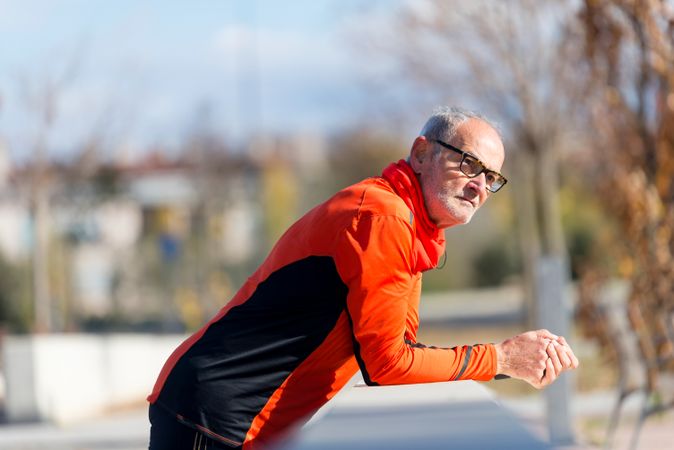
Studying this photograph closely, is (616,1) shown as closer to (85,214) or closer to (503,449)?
(503,449)

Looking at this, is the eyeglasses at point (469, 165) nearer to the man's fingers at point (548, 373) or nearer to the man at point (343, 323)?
the man at point (343, 323)

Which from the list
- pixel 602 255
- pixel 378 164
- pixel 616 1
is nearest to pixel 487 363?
pixel 616 1

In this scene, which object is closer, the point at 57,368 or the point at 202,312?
the point at 57,368

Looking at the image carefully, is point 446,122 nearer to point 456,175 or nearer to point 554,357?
point 456,175

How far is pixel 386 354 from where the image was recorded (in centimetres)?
261

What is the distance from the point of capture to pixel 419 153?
2.87 metres

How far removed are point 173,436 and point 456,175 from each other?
3.07 ft

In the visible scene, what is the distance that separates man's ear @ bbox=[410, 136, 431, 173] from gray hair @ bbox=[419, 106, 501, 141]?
0.02 meters

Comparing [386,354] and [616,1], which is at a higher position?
[616,1]

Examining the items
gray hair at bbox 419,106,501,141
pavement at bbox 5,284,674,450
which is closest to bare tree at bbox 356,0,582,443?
pavement at bbox 5,284,674,450

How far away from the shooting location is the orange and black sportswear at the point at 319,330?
2.58 m

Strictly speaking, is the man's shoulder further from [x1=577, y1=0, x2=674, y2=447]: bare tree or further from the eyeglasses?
[x1=577, y1=0, x2=674, y2=447]: bare tree

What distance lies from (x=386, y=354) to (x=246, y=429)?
395mm

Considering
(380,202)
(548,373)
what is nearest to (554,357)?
(548,373)
